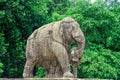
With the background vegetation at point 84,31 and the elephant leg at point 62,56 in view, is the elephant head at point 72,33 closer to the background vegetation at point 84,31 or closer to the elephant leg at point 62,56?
the elephant leg at point 62,56

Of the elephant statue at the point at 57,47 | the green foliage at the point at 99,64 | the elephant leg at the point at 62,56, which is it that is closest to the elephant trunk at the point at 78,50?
the elephant statue at the point at 57,47

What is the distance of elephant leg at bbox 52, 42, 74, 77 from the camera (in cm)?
1234

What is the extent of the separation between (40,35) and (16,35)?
38.5 ft

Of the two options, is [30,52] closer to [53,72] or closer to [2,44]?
[53,72]

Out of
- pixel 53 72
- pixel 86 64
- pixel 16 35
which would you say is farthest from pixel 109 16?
pixel 53 72

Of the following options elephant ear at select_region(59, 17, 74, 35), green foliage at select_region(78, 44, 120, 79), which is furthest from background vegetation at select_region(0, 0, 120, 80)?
elephant ear at select_region(59, 17, 74, 35)

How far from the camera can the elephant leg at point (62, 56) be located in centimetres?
1234

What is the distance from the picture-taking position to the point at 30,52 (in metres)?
12.8

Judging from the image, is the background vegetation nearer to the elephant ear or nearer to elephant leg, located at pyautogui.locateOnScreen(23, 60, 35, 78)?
elephant leg, located at pyautogui.locateOnScreen(23, 60, 35, 78)

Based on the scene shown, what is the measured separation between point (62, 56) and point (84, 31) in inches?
456

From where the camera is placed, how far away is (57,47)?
1238cm

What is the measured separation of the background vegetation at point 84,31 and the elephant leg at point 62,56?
9.78 metres

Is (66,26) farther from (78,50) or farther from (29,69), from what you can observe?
(29,69)

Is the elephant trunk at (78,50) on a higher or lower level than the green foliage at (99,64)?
higher
